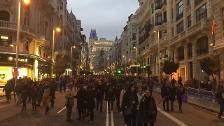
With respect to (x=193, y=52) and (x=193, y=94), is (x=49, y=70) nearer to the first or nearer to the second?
(x=193, y=52)

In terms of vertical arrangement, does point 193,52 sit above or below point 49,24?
below

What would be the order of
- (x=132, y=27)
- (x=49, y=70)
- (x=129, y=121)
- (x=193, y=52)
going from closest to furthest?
(x=129, y=121) < (x=193, y=52) < (x=49, y=70) < (x=132, y=27)

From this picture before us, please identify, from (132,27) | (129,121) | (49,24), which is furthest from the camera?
(132,27)

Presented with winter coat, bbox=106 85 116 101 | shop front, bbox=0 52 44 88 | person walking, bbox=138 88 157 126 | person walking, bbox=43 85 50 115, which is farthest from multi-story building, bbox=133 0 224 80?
person walking, bbox=138 88 157 126

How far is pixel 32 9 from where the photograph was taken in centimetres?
5622

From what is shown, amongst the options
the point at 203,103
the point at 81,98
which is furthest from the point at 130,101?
the point at 203,103

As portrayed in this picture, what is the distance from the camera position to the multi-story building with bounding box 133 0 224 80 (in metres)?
39.0

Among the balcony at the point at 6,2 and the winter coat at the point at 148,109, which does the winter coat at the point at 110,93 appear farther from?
the balcony at the point at 6,2

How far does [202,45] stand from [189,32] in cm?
304

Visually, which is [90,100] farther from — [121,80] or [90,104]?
[121,80]

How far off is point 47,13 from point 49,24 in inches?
157

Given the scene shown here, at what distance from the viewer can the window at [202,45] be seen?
1770 inches

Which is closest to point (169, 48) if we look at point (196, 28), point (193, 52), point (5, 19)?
point (193, 52)

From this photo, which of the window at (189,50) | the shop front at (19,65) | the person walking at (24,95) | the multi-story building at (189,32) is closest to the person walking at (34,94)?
the person walking at (24,95)
